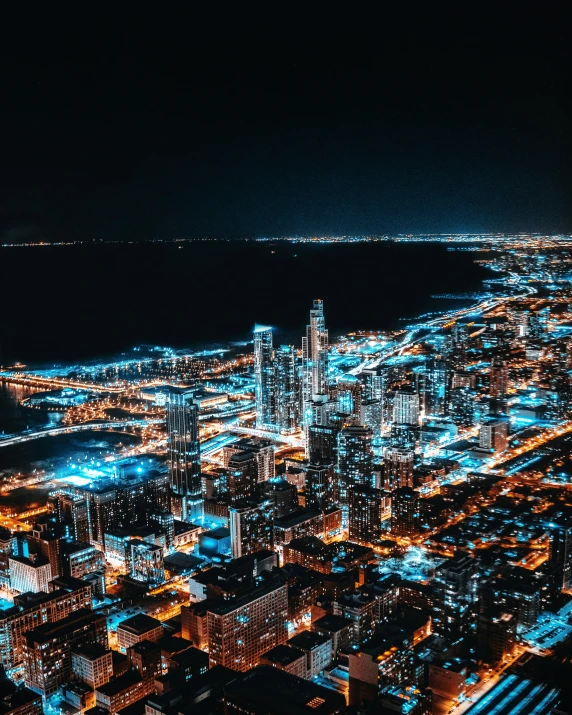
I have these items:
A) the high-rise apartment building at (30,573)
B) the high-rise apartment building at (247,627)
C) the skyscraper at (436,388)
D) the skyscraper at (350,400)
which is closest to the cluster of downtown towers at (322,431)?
the skyscraper at (350,400)

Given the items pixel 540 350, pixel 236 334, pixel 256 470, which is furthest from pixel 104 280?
pixel 256 470

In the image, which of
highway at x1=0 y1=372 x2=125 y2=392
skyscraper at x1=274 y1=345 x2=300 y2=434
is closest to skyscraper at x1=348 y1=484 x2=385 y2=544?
skyscraper at x1=274 y1=345 x2=300 y2=434

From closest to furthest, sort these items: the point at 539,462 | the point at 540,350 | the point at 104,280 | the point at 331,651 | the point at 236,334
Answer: the point at 331,651
the point at 539,462
the point at 540,350
the point at 236,334
the point at 104,280

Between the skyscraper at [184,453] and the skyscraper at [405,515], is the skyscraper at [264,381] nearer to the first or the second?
the skyscraper at [184,453]

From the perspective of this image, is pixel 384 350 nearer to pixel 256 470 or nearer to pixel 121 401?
pixel 121 401

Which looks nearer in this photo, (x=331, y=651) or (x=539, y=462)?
(x=331, y=651)

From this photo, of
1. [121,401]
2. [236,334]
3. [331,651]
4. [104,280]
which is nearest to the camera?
[331,651]
